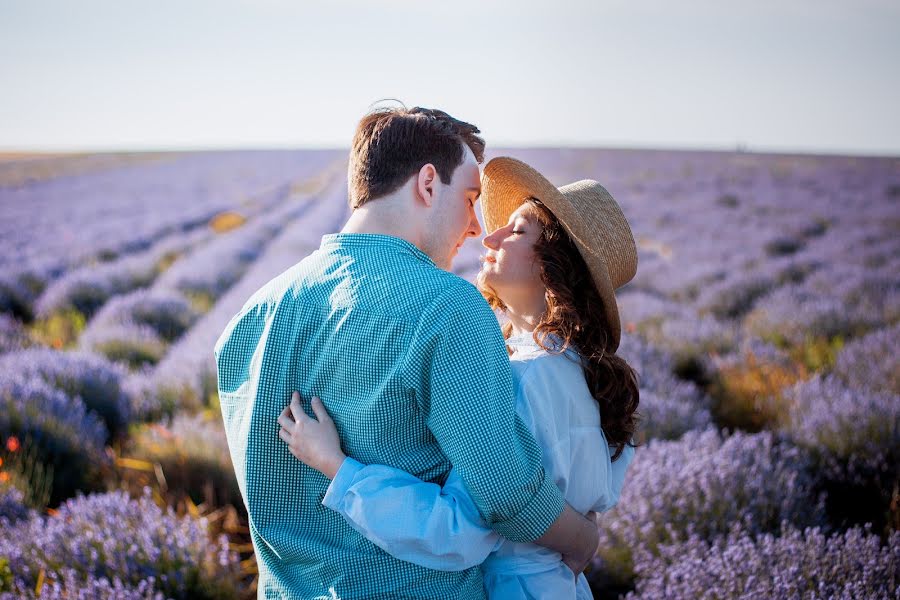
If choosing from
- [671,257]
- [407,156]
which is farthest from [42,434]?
[671,257]

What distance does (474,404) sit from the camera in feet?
3.65

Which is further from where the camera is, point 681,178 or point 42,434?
point 681,178

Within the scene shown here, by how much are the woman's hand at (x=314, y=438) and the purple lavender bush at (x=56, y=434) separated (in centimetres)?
268

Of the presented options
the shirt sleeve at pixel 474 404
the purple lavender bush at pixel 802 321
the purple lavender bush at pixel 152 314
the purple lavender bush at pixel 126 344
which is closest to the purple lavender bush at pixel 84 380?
the purple lavender bush at pixel 126 344

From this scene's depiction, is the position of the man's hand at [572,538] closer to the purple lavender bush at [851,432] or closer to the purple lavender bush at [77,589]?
the purple lavender bush at [77,589]

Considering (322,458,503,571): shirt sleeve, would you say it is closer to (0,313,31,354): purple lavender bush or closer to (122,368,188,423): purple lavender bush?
(122,368,188,423): purple lavender bush

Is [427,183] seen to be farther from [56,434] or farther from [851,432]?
[56,434]

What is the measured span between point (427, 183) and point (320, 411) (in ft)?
1.86

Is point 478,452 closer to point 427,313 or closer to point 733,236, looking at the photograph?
point 427,313

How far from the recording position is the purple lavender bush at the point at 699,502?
8.09ft

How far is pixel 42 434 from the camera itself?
3.30 metres

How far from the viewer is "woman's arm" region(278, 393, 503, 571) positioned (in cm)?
113

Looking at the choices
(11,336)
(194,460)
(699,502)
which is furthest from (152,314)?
(699,502)

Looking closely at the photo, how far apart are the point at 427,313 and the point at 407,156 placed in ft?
1.38
